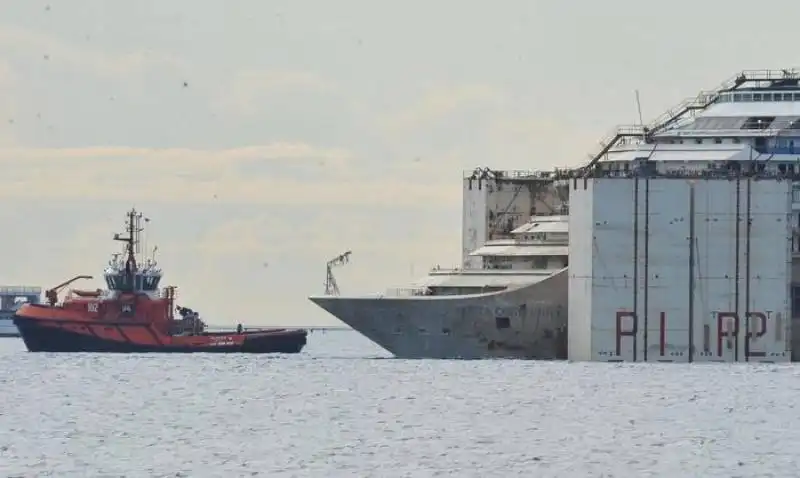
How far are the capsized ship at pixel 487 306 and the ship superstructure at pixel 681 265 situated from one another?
9.17 feet

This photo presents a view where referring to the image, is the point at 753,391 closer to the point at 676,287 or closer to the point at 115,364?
the point at 676,287

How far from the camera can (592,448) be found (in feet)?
240

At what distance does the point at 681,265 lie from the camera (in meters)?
111

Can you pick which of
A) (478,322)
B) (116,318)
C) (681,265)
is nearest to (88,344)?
(116,318)

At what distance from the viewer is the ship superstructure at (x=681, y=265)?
111 meters

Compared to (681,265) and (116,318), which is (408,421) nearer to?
(681,265)

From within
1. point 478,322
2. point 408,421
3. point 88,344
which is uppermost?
point 478,322

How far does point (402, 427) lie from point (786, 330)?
118 feet

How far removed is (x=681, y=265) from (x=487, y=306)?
936cm

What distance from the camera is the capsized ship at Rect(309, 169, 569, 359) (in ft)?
381

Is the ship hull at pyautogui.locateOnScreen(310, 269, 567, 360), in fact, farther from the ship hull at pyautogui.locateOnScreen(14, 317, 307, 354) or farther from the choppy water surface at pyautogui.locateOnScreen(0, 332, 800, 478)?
the ship hull at pyautogui.locateOnScreen(14, 317, 307, 354)

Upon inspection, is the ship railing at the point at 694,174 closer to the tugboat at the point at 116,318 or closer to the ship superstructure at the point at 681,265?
the ship superstructure at the point at 681,265

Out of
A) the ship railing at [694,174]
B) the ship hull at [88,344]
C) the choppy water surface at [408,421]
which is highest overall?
the ship railing at [694,174]

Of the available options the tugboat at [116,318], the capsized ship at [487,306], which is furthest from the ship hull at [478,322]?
the tugboat at [116,318]
